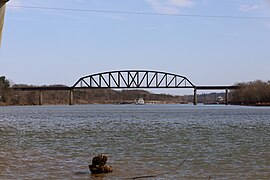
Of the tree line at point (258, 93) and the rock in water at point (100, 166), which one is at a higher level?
the tree line at point (258, 93)

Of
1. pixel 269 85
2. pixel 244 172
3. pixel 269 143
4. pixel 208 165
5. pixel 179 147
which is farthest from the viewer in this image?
pixel 269 85

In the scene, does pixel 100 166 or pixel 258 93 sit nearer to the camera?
pixel 100 166

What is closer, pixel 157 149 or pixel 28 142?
pixel 157 149

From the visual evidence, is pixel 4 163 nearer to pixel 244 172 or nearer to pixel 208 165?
pixel 208 165

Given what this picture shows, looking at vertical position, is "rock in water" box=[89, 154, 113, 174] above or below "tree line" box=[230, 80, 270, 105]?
below

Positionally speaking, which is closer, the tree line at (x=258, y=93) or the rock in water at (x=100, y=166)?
the rock in water at (x=100, y=166)

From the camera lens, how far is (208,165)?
73.4ft

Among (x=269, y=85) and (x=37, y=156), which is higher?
(x=269, y=85)

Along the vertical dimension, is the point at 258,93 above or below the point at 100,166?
above

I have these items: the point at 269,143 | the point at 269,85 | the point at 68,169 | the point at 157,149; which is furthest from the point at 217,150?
the point at 269,85

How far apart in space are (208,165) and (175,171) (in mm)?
2290

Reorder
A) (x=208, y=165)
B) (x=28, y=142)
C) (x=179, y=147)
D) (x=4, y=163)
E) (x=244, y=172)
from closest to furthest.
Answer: (x=244, y=172) < (x=208, y=165) < (x=4, y=163) < (x=179, y=147) < (x=28, y=142)

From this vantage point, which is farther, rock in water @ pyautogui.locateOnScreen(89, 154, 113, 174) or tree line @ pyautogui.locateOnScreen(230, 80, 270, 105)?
tree line @ pyautogui.locateOnScreen(230, 80, 270, 105)

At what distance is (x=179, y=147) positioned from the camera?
1218 inches
